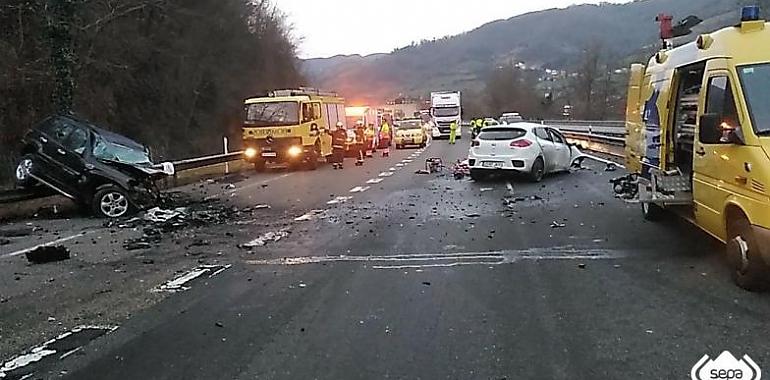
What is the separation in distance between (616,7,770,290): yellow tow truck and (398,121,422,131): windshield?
120ft

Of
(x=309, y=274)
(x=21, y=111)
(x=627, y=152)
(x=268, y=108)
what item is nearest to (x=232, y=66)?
(x=268, y=108)

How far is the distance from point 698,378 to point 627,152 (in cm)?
953

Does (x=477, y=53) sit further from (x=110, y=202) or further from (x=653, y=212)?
(x=653, y=212)

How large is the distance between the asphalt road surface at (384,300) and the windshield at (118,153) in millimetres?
1761

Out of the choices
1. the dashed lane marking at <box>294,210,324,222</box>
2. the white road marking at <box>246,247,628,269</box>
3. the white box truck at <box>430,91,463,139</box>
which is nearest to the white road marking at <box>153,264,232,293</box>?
the white road marking at <box>246,247,628,269</box>

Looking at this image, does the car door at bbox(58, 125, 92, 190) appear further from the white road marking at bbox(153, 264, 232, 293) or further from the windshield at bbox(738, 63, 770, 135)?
the windshield at bbox(738, 63, 770, 135)

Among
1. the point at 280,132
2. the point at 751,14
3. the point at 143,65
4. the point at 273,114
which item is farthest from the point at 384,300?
the point at 143,65

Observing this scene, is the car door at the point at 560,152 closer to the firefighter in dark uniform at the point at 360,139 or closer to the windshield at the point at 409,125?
the firefighter in dark uniform at the point at 360,139

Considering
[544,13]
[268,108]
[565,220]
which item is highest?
[544,13]

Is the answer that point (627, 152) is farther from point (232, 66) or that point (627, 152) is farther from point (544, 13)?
point (544, 13)

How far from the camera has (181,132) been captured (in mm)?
39969

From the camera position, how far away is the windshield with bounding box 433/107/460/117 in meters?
61.1

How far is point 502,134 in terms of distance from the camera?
20.8 metres

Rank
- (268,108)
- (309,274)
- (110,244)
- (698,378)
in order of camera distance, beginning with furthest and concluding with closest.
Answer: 1. (268,108)
2. (110,244)
3. (309,274)
4. (698,378)
